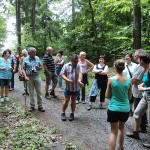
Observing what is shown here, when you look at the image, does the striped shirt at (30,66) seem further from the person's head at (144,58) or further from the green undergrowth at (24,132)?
the person's head at (144,58)

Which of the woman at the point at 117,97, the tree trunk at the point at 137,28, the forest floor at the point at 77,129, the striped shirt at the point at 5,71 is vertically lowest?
the forest floor at the point at 77,129

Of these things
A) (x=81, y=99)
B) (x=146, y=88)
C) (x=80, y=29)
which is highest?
(x=80, y=29)

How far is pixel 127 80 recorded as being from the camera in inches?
184

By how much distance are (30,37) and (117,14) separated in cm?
1055

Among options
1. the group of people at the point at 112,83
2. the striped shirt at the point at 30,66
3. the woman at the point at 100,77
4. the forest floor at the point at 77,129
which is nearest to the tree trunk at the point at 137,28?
the group of people at the point at 112,83

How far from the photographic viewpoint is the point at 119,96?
4.66 m

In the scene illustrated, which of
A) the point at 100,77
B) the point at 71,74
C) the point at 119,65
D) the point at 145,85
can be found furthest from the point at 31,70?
the point at 119,65

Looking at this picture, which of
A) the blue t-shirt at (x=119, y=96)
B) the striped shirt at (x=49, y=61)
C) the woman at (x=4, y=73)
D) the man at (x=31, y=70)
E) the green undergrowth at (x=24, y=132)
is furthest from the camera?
the striped shirt at (x=49, y=61)

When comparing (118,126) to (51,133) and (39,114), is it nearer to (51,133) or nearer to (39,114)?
(51,133)

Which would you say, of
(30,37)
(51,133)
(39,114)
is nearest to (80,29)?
(30,37)

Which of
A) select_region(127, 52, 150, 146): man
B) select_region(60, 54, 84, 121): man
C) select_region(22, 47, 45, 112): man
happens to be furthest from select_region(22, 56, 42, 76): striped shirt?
select_region(127, 52, 150, 146): man

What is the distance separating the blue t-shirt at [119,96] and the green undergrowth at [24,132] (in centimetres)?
178

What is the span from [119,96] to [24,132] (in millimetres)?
2702

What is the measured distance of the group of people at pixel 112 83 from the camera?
15.3ft
